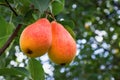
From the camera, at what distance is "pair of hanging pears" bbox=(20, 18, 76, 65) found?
3.54 feet

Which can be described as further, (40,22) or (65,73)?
(65,73)

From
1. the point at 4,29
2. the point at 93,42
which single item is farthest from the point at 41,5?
the point at 93,42

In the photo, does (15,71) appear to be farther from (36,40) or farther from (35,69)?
(36,40)

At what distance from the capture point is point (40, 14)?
4.33 feet

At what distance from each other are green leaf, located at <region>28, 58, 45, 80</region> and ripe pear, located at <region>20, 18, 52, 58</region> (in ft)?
1.15

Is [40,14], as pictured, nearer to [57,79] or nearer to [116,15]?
[57,79]

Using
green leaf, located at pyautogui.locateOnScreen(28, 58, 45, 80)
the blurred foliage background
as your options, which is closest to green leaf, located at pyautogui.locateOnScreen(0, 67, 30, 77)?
green leaf, located at pyautogui.locateOnScreen(28, 58, 45, 80)

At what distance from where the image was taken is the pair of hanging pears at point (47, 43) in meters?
1.08

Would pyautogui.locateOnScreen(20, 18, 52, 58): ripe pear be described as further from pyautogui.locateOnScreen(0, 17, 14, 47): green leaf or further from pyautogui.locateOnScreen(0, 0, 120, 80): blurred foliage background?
pyautogui.locateOnScreen(0, 0, 120, 80): blurred foliage background

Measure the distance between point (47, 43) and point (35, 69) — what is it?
1.34 feet

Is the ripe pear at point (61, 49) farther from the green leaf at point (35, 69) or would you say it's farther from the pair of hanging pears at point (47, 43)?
the green leaf at point (35, 69)

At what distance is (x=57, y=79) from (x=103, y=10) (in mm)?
999

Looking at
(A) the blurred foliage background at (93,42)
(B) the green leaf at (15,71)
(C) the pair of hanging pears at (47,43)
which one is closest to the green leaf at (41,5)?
(C) the pair of hanging pears at (47,43)

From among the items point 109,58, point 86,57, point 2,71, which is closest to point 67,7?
point 86,57
